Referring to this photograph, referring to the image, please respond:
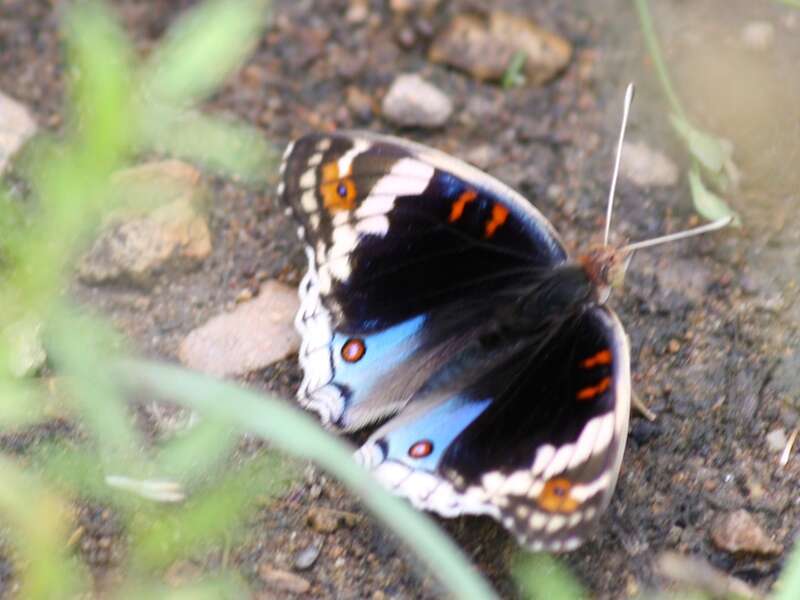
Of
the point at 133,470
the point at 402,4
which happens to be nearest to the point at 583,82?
the point at 402,4

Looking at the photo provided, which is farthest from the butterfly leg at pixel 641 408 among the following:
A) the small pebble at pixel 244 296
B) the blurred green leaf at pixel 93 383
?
the blurred green leaf at pixel 93 383

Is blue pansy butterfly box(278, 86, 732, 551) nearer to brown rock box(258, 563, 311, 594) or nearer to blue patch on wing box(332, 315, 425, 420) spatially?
blue patch on wing box(332, 315, 425, 420)

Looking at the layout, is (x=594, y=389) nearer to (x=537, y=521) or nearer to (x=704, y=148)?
(x=537, y=521)

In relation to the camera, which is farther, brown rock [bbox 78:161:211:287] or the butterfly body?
brown rock [bbox 78:161:211:287]

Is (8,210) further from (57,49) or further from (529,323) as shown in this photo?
(57,49)

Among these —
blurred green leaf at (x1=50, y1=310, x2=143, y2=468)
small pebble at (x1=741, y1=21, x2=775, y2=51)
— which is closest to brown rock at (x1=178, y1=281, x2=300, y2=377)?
blurred green leaf at (x1=50, y1=310, x2=143, y2=468)

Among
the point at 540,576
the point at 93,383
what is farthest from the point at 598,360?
the point at 93,383

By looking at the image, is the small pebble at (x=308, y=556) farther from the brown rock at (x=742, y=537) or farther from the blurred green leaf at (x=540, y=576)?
the brown rock at (x=742, y=537)
